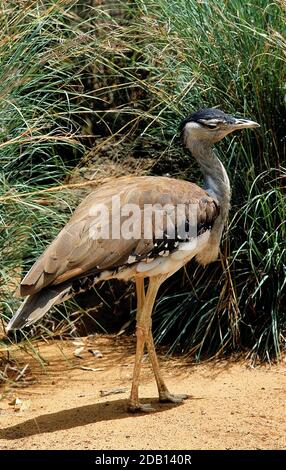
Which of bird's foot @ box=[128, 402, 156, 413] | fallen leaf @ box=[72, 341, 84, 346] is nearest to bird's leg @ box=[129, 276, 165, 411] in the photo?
bird's foot @ box=[128, 402, 156, 413]

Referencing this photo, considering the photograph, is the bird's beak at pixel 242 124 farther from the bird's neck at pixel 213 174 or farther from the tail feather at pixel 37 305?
the tail feather at pixel 37 305

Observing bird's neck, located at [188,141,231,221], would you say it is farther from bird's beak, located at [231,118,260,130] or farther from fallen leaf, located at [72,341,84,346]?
fallen leaf, located at [72,341,84,346]

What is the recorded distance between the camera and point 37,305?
15.2ft

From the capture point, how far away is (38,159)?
644 centimetres

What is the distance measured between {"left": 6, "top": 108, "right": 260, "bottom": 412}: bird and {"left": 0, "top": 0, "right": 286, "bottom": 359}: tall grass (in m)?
0.38

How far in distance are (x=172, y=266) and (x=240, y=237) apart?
934 millimetres

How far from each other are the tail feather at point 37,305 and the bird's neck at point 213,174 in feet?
3.69

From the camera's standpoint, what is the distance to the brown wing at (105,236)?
4.72 meters

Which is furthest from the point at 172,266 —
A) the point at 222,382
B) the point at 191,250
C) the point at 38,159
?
the point at 38,159

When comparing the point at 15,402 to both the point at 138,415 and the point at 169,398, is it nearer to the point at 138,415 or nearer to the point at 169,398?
the point at 138,415

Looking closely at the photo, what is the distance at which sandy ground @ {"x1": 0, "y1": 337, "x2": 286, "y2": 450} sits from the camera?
4.60 metres

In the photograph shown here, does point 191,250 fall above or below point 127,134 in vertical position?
below

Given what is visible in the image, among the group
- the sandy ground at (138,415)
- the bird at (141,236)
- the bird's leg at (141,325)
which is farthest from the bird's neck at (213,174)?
the sandy ground at (138,415)

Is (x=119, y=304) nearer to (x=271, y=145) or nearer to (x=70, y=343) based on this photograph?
(x=70, y=343)
